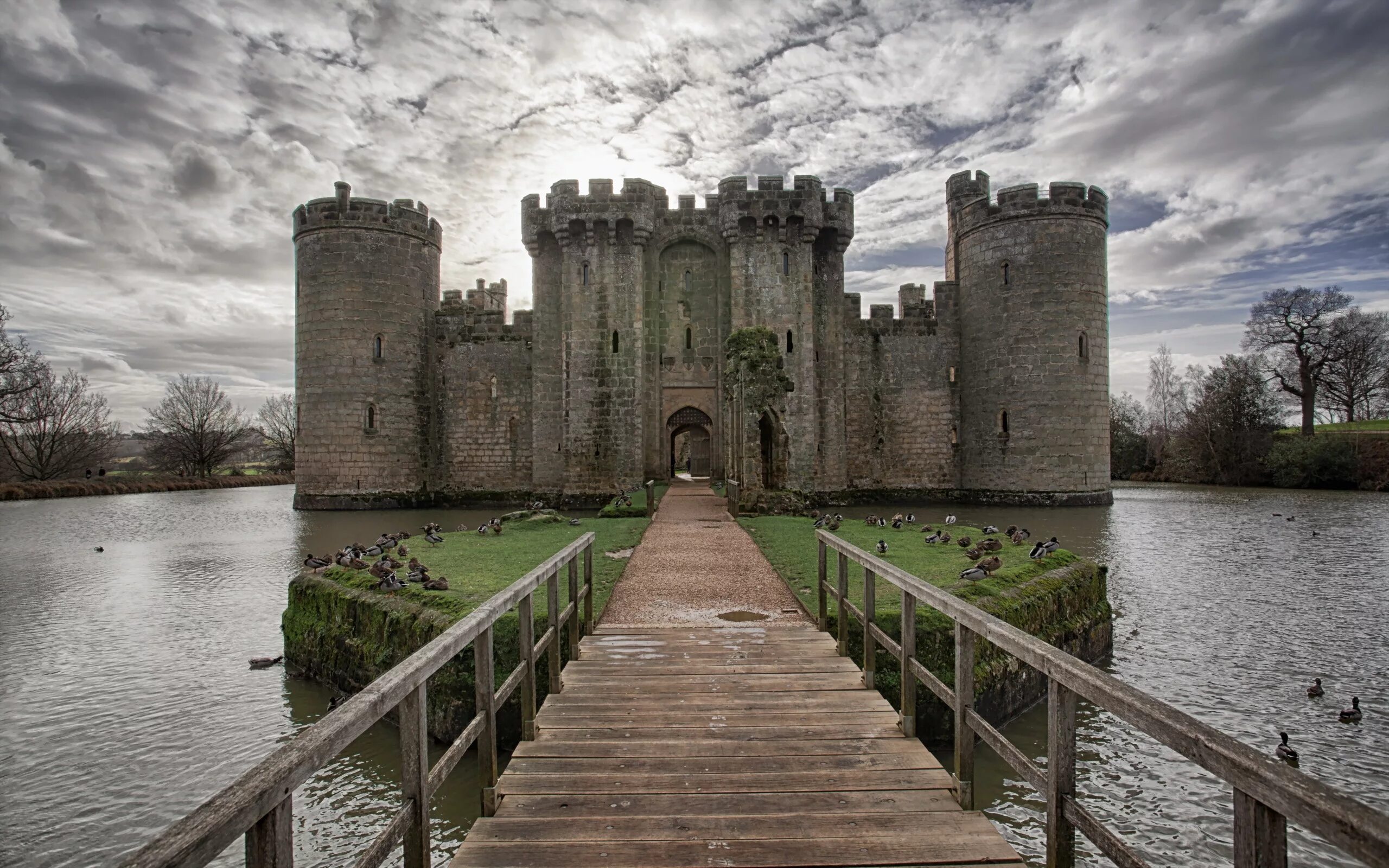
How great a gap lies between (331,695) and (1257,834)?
8.69 m

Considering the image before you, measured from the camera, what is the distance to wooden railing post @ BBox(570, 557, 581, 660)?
6371 mm

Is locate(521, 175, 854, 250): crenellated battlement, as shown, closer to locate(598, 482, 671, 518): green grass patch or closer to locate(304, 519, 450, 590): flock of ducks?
locate(598, 482, 671, 518): green grass patch

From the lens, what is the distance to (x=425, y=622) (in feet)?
25.0

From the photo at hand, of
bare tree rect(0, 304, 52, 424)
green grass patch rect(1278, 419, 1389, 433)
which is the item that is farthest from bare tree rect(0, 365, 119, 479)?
green grass patch rect(1278, 419, 1389, 433)

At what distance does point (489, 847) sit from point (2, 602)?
47.8 feet

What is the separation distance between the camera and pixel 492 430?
29.4m

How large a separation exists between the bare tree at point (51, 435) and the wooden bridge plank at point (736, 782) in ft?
166

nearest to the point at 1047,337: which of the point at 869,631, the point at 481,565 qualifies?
the point at 481,565

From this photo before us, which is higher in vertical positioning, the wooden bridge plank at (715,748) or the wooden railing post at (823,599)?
the wooden railing post at (823,599)

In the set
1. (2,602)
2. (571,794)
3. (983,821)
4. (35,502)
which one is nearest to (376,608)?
(571,794)

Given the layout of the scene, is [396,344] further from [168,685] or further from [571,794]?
[571,794]

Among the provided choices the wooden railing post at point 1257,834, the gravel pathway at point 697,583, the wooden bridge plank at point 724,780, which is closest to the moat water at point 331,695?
the wooden bridge plank at point 724,780

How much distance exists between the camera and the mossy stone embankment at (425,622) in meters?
6.96

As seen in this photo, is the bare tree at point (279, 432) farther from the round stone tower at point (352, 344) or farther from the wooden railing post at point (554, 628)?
the wooden railing post at point (554, 628)
